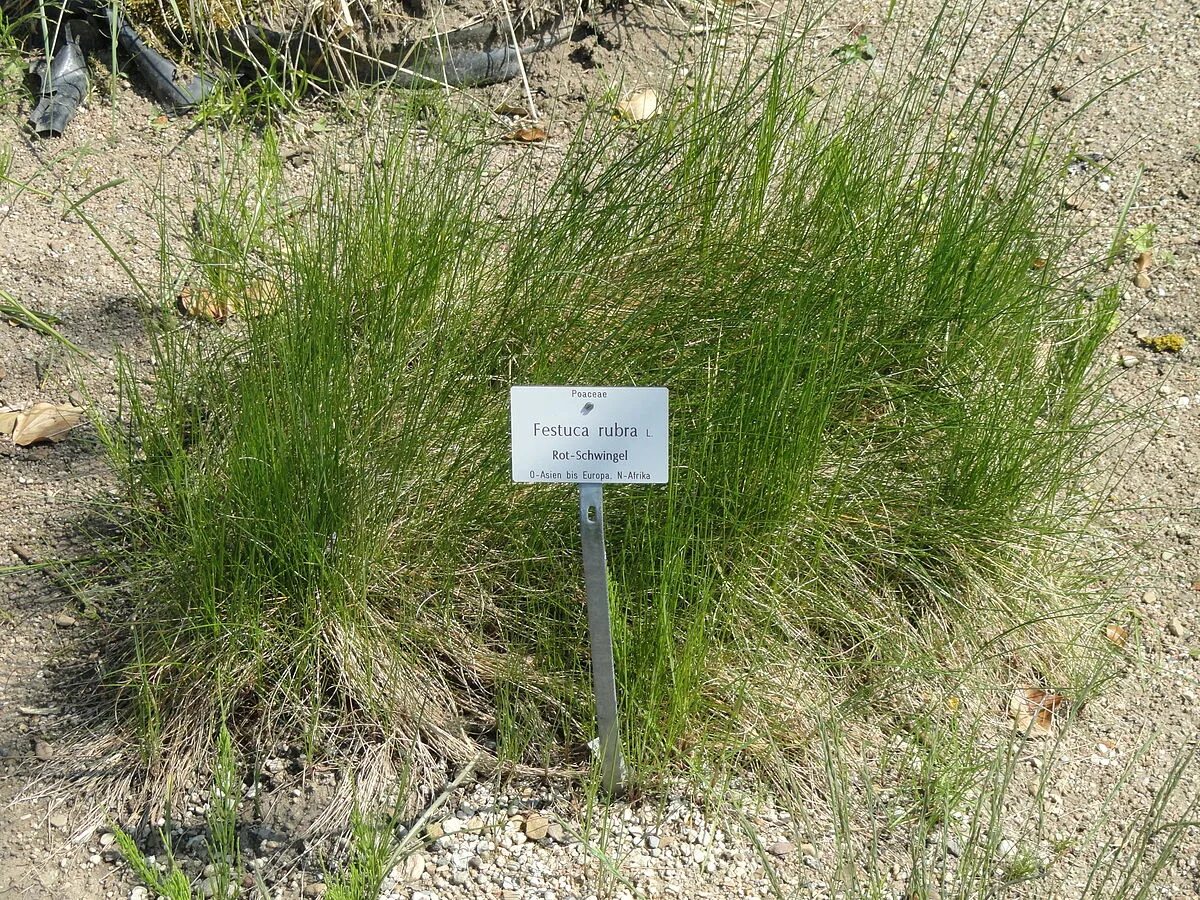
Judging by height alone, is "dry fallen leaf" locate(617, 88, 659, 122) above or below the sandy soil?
above

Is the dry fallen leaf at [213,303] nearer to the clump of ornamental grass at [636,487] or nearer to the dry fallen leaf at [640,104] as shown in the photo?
the clump of ornamental grass at [636,487]

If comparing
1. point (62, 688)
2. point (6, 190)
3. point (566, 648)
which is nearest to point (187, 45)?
point (6, 190)

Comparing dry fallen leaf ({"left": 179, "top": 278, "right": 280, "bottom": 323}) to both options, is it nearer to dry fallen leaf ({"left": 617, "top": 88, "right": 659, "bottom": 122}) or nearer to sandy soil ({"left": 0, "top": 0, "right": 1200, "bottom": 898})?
sandy soil ({"left": 0, "top": 0, "right": 1200, "bottom": 898})

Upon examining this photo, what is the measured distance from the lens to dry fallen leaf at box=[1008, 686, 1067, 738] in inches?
92.9

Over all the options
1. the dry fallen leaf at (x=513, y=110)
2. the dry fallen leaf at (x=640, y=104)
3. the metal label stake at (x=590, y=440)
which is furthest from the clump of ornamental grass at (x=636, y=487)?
the dry fallen leaf at (x=513, y=110)

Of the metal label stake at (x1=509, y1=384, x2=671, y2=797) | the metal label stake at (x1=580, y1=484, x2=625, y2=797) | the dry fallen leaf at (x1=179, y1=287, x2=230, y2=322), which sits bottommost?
the metal label stake at (x1=580, y1=484, x2=625, y2=797)

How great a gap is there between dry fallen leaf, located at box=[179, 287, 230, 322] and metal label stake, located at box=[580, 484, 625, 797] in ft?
4.58

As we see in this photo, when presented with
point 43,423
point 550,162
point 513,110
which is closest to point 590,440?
point 43,423

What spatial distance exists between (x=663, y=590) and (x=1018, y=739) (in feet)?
2.70

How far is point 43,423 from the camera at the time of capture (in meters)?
2.76

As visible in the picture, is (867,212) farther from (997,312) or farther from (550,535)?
(550,535)

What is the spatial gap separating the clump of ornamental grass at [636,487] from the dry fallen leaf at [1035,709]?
0.19 feet

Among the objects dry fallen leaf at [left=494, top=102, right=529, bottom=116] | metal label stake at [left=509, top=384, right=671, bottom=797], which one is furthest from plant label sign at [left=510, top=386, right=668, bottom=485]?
dry fallen leaf at [left=494, top=102, right=529, bottom=116]

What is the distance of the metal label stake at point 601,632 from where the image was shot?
73.6 inches
